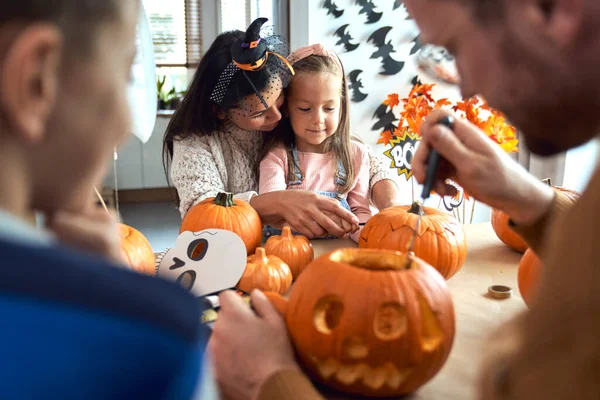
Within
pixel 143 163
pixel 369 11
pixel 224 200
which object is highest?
pixel 369 11

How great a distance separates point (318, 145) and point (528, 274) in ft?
3.59

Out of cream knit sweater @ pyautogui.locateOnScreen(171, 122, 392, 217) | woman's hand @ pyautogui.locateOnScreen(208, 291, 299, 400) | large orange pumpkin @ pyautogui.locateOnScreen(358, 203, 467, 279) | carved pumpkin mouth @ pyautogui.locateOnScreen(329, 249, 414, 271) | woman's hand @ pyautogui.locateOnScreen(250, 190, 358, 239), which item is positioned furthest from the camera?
cream knit sweater @ pyautogui.locateOnScreen(171, 122, 392, 217)

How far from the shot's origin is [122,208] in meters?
5.15

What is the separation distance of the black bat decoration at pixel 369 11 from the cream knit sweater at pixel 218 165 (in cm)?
182

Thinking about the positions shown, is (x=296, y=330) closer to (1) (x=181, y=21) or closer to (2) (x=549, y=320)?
(2) (x=549, y=320)

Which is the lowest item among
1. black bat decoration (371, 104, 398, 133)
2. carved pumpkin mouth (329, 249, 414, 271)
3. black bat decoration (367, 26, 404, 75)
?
black bat decoration (371, 104, 398, 133)

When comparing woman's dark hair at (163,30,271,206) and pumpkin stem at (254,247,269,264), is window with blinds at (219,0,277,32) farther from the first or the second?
pumpkin stem at (254,247,269,264)

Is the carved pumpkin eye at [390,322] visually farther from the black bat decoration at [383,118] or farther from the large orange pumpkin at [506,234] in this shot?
the black bat decoration at [383,118]

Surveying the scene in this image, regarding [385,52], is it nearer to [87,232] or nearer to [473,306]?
[473,306]

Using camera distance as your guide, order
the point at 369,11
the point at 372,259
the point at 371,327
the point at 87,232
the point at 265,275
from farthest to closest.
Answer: the point at 369,11 → the point at 265,275 → the point at 372,259 → the point at 371,327 → the point at 87,232

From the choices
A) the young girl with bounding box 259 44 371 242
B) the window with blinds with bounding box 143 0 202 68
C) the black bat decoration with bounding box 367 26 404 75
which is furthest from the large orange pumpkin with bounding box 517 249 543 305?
the window with blinds with bounding box 143 0 202 68

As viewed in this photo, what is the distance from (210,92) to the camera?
1.79 m

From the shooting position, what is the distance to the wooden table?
0.77 m

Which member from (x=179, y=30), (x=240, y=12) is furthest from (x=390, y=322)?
(x=179, y=30)
